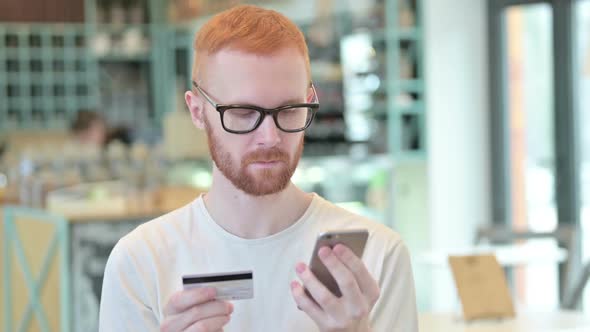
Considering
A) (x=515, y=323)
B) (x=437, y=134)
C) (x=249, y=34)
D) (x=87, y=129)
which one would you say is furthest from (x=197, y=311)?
(x=87, y=129)

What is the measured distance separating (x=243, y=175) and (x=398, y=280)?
337mm

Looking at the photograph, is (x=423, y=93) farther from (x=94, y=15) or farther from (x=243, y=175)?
(x=243, y=175)

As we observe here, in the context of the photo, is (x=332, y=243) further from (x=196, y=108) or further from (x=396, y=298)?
(x=196, y=108)

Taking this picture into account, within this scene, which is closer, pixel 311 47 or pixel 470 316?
pixel 470 316

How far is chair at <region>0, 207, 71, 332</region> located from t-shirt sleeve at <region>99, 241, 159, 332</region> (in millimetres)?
3027

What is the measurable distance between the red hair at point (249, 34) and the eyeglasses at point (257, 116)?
10 cm

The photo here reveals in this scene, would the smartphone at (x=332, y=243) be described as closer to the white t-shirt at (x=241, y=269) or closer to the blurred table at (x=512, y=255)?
the white t-shirt at (x=241, y=269)

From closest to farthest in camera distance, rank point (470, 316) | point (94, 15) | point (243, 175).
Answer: point (243, 175)
point (470, 316)
point (94, 15)

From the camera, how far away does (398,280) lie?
1670mm

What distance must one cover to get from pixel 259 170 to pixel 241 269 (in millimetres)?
194

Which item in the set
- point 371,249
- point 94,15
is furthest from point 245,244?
point 94,15

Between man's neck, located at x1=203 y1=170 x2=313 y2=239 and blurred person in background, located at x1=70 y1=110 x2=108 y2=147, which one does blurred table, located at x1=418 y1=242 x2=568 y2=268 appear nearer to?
man's neck, located at x1=203 y1=170 x2=313 y2=239

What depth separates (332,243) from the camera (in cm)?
140

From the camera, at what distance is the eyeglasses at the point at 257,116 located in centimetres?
155
